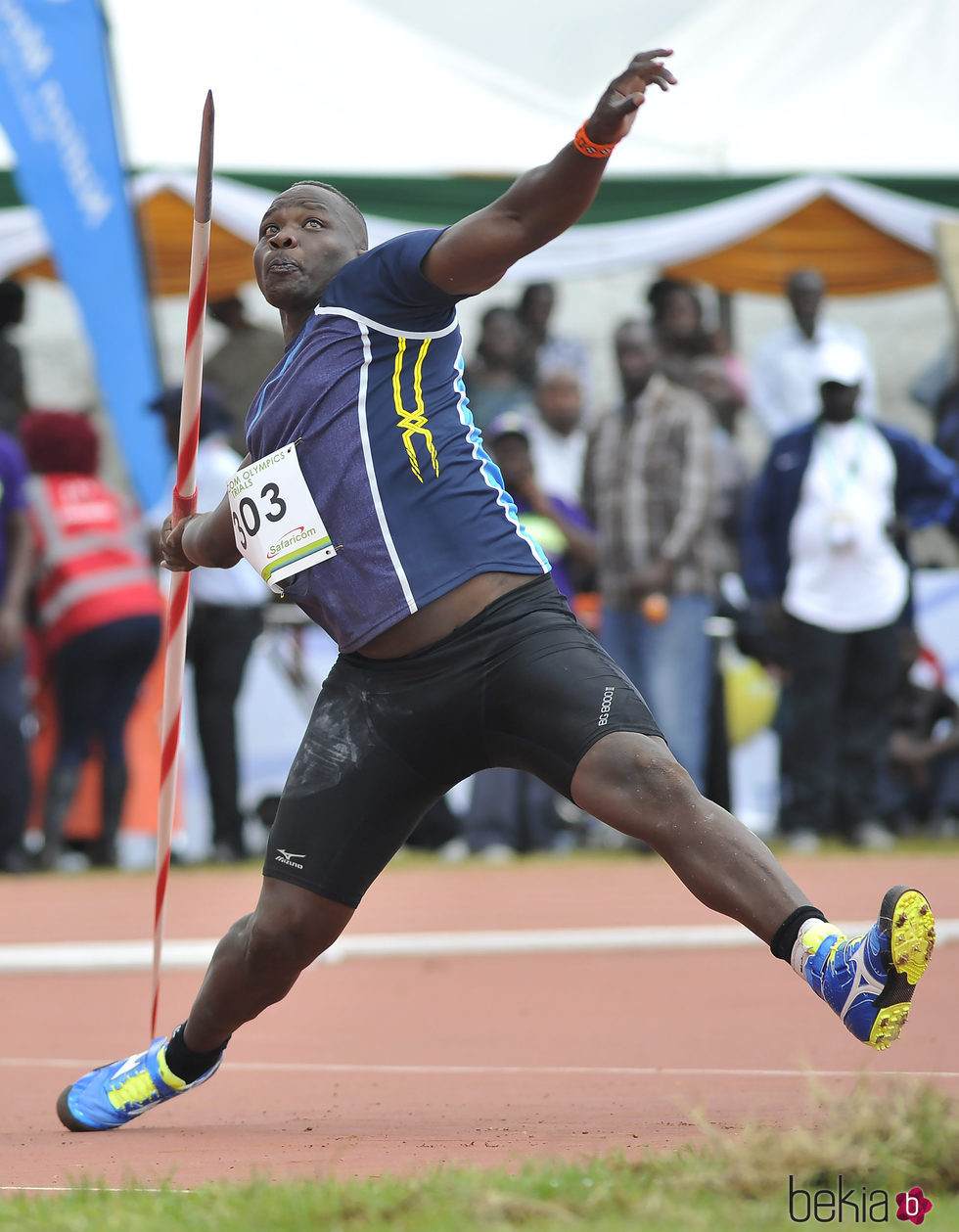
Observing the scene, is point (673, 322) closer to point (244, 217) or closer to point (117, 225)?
point (244, 217)

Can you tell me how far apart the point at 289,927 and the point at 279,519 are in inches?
36.3

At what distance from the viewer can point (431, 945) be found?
840 centimetres

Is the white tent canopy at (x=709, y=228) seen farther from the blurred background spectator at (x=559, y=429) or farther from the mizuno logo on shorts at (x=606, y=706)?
the mizuno logo on shorts at (x=606, y=706)

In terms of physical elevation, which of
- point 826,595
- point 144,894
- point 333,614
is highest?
point 333,614

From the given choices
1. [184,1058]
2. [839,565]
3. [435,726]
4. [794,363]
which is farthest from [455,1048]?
[794,363]

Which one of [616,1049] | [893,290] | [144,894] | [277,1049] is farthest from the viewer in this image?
[893,290]

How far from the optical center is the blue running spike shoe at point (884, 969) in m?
3.79

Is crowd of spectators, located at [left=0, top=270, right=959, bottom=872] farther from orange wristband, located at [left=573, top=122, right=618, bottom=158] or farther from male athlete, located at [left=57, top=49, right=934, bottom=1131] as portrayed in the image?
orange wristband, located at [left=573, top=122, right=618, bottom=158]

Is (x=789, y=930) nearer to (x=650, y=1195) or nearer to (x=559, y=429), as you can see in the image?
(x=650, y=1195)

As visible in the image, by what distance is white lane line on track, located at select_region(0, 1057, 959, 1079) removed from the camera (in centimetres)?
512

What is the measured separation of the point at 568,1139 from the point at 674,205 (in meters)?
10.3

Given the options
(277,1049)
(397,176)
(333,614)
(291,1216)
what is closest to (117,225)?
(397,176)

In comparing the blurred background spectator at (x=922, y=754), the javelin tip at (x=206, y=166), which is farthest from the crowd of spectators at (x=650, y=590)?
the javelin tip at (x=206, y=166)

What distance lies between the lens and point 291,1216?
10.3 ft
